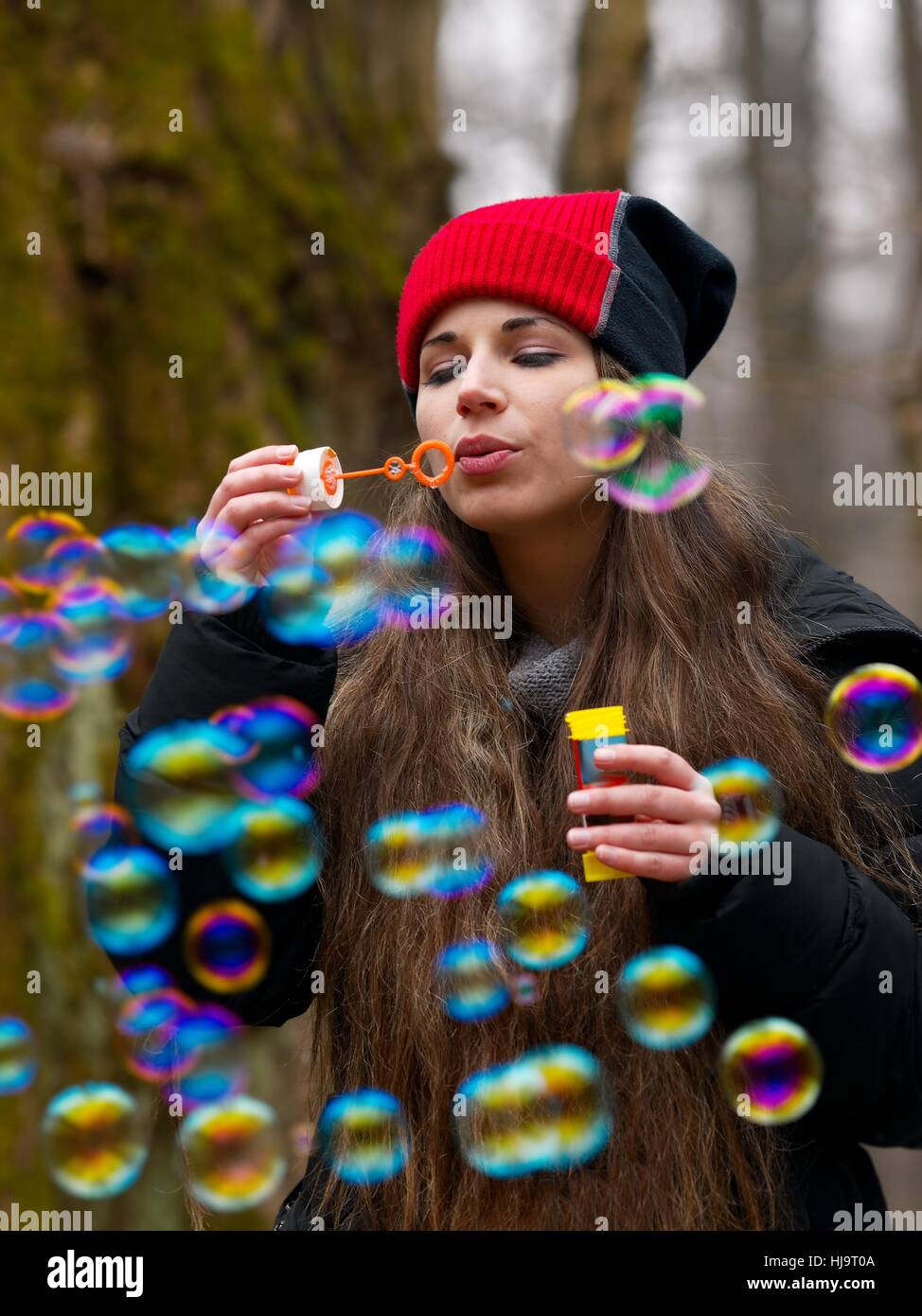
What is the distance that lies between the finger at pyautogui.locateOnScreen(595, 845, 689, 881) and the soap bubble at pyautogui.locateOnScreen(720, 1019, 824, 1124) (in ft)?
0.90

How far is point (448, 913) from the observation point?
1.80 m

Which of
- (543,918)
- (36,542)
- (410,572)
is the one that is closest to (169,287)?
(36,542)

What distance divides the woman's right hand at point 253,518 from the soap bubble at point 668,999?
0.71 m

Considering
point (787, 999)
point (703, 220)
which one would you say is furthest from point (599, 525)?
point (703, 220)

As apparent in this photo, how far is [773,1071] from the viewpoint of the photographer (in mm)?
1622

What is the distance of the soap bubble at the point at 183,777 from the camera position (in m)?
1.78

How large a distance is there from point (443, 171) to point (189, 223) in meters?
1.02

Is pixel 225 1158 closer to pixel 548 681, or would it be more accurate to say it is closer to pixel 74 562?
pixel 548 681

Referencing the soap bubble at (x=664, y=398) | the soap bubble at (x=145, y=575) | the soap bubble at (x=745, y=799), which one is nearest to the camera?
the soap bubble at (x=745, y=799)

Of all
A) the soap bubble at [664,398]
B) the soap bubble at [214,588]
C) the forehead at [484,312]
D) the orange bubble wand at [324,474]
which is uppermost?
the forehead at [484,312]

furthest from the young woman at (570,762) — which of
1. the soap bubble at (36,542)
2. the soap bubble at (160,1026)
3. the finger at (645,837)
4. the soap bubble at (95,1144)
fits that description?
the soap bubble at (36,542)

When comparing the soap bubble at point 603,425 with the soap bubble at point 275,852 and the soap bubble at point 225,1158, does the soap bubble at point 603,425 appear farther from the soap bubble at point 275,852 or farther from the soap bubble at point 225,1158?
the soap bubble at point 225,1158

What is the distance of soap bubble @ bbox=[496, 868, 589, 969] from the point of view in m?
1.74

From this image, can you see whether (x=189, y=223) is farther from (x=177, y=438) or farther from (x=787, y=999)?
(x=787, y=999)
